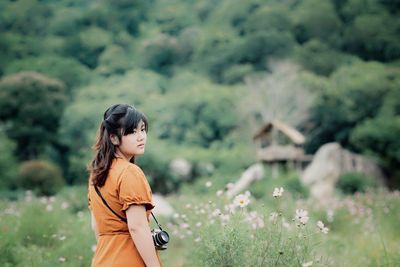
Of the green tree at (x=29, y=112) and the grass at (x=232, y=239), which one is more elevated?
the grass at (x=232, y=239)

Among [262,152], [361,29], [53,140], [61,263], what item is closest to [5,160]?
[53,140]

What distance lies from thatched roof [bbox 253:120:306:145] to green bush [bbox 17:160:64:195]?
33.9 feet

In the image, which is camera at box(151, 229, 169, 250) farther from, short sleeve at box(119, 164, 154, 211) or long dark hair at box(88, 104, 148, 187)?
long dark hair at box(88, 104, 148, 187)

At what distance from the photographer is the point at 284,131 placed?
23.3 m

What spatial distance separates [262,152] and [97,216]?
2128 centimetres

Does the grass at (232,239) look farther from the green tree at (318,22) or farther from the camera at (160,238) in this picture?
the green tree at (318,22)

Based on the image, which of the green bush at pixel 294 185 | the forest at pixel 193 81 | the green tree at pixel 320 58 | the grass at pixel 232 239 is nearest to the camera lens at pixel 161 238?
the grass at pixel 232 239

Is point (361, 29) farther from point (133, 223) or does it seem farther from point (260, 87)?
point (133, 223)

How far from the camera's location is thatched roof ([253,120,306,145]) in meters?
22.3

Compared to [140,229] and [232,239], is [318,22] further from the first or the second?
[140,229]

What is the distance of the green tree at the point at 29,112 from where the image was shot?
26812mm

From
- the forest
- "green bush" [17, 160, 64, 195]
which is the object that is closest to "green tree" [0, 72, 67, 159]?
the forest

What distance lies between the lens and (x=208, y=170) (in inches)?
917

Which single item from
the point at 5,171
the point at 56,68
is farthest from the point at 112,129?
the point at 56,68
